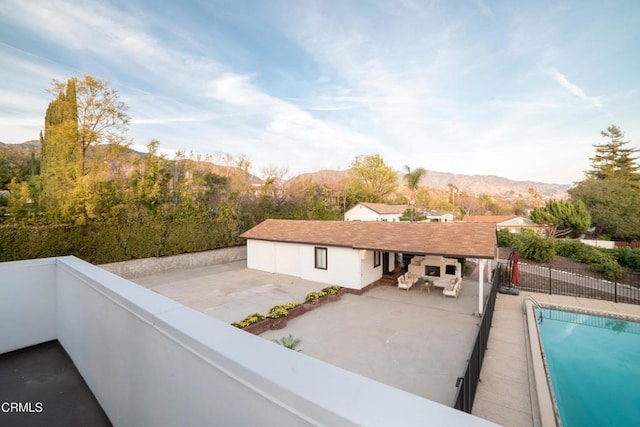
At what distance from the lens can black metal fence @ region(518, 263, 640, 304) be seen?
44.3 ft

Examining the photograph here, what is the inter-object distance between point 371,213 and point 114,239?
2982 cm

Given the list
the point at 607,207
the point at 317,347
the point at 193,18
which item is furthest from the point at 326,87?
the point at 607,207

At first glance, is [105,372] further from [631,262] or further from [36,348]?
[631,262]

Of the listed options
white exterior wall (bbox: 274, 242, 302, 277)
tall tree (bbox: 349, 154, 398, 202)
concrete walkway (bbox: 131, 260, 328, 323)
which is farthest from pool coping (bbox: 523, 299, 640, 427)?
tall tree (bbox: 349, 154, 398, 202)

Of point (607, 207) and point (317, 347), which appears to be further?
point (607, 207)

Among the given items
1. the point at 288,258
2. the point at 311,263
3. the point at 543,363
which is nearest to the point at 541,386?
the point at 543,363

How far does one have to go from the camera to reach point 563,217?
104ft

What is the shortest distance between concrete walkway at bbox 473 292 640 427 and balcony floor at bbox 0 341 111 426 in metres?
6.28

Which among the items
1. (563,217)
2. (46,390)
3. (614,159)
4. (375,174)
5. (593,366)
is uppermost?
(614,159)

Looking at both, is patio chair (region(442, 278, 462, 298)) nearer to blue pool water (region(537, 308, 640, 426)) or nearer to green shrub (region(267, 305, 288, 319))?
blue pool water (region(537, 308, 640, 426))

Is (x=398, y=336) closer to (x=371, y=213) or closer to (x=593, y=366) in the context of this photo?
(x=593, y=366)

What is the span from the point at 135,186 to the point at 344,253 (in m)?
12.1

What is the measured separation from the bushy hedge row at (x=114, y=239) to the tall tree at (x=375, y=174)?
39.0m

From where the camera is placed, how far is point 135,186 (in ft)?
53.6
